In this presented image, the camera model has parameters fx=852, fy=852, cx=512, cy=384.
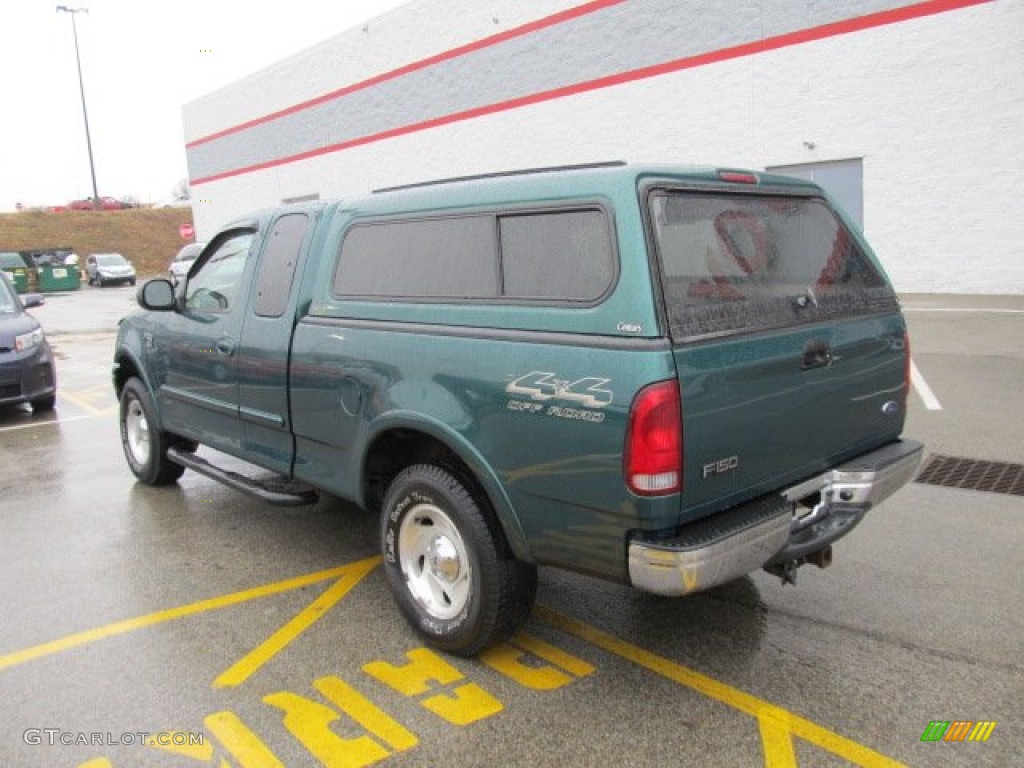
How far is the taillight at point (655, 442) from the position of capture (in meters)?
2.77

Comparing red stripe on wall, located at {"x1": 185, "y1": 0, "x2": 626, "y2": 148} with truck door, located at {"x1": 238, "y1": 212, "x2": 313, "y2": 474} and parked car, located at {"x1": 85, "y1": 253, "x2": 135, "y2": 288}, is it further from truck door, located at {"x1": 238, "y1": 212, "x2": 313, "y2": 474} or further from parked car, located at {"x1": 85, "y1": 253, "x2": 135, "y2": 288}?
truck door, located at {"x1": 238, "y1": 212, "x2": 313, "y2": 474}

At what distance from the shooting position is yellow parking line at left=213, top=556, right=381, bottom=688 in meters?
3.51

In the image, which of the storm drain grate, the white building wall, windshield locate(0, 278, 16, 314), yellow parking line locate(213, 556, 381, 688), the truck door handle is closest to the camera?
the truck door handle

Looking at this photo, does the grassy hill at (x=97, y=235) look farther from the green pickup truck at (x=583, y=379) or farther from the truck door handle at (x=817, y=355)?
the truck door handle at (x=817, y=355)

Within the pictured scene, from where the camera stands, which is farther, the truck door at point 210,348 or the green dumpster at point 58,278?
the green dumpster at point 58,278

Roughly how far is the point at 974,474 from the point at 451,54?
21.3 m

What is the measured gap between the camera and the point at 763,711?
10.2 ft

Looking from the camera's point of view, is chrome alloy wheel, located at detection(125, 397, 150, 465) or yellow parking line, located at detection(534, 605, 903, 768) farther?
chrome alloy wheel, located at detection(125, 397, 150, 465)

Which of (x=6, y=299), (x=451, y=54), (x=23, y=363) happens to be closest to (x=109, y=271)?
(x=451, y=54)

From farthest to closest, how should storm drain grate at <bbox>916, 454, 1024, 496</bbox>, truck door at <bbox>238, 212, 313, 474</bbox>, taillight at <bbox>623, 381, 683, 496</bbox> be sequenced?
storm drain grate at <bbox>916, 454, 1024, 496</bbox> → truck door at <bbox>238, 212, 313, 474</bbox> → taillight at <bbox>623, 381, 683, 496</bbox>

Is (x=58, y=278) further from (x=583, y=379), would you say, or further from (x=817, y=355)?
(x=817, y=355)

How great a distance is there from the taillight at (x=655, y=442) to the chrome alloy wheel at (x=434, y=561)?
93 centimetres

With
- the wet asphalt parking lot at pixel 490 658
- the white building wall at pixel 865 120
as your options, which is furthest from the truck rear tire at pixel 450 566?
the white building wall at pixel 865 120

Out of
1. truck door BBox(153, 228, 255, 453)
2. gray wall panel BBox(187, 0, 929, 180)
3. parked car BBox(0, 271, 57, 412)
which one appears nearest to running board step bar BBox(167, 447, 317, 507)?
truck door BBox(153, 228, 255, 453)
